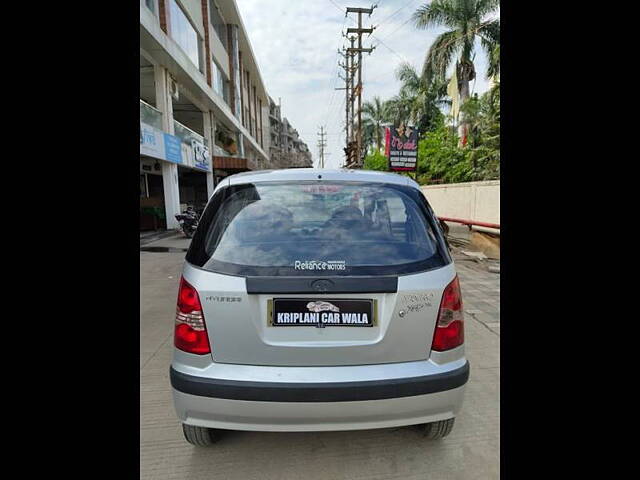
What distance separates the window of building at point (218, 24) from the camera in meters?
22.4

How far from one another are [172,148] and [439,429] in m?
14.5

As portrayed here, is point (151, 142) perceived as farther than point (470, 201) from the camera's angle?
Yes

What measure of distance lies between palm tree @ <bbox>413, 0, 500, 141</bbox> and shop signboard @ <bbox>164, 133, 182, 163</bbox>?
15.5m

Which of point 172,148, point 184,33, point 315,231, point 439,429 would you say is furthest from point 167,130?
point 439,429

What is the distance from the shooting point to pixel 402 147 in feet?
46.7

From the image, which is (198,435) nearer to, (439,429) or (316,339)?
(316,339)

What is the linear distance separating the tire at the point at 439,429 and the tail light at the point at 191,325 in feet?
4.87

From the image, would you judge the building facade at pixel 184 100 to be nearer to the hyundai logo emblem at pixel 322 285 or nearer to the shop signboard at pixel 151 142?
the shop signboard at pixel 151 142

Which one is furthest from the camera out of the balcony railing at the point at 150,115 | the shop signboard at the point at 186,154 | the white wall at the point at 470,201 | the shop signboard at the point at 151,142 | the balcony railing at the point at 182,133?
the shop signboard at the point at 186,154

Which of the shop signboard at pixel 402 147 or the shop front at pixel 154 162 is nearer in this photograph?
the shop front at pixel 154 162

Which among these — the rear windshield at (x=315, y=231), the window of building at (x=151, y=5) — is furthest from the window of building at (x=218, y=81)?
the rear windshield at (x=315, y=231)
